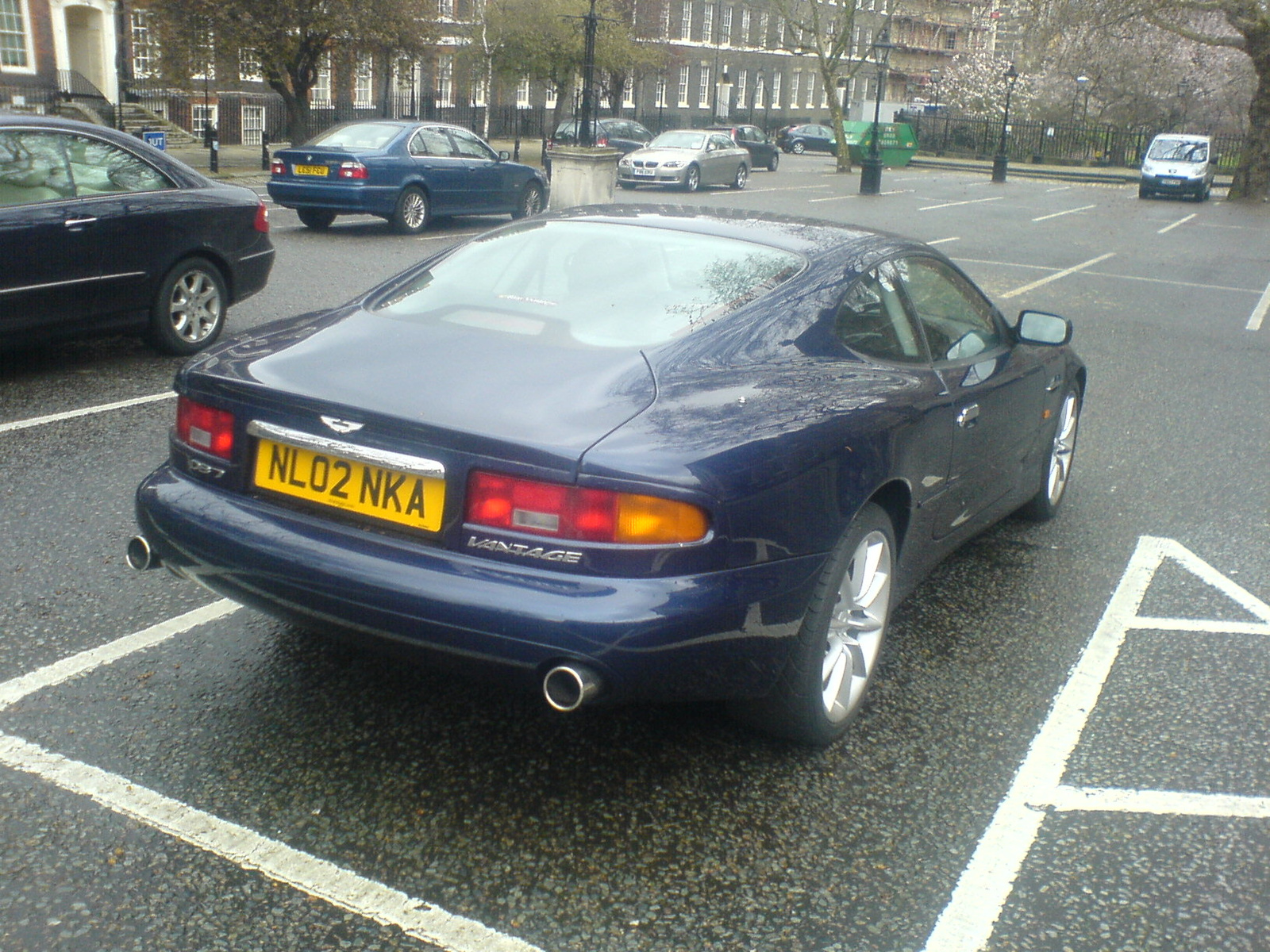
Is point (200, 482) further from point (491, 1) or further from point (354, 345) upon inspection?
point (491, 1)

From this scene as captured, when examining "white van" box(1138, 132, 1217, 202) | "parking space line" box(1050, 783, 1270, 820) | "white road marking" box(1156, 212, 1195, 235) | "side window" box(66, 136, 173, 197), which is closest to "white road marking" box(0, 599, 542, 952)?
"parking space line" box(1050, 783, 1270, 820)

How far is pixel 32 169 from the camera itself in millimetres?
6941

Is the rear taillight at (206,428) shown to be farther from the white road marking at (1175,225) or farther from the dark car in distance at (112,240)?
the white road marking at (1175,225)

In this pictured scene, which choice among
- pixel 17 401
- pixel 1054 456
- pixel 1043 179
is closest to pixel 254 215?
pixel 17 401

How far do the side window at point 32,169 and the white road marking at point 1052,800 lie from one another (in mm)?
5886

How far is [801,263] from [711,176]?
2737cm

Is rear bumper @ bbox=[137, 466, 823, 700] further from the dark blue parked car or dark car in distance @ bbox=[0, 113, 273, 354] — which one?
the dark blue parked car

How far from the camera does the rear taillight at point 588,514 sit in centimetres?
275

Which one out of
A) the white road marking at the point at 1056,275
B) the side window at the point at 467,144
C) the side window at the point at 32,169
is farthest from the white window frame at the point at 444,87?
the side window at the point at 32,169

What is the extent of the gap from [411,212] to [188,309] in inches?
373

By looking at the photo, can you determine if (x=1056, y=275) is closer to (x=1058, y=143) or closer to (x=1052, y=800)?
(x=1052, y=800)

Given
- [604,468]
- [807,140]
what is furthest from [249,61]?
Result: [807,140]

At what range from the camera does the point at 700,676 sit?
2867mm

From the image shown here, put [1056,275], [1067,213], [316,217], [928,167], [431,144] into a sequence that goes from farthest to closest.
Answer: [928,167]
[1067,213]
[431,144]
[316,217]
[1056,275]
